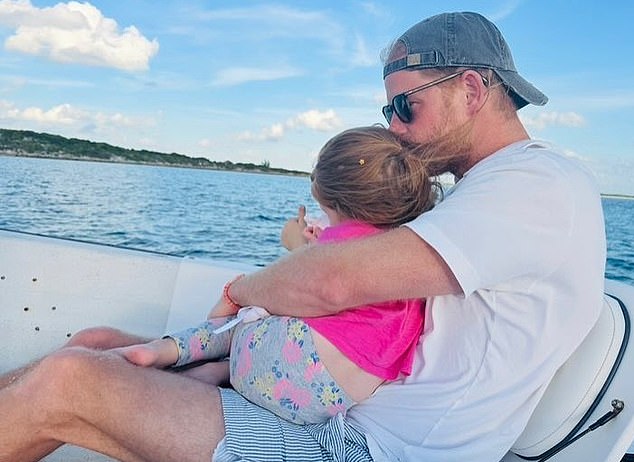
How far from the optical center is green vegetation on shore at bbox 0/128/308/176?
2945cm

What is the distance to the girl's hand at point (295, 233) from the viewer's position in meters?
1.99

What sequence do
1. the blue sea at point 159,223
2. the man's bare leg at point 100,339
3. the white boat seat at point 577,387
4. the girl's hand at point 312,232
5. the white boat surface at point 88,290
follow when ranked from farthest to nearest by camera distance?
the blue sea at point 159,223 → the white boat surface at point 88,290 → the man's bare leg at point 100,339 → the girl's hand at point 312,232 → the white boat seat at point 577,387

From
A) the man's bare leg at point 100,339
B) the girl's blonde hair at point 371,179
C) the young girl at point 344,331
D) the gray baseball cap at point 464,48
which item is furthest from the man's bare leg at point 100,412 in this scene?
the gray baseball cap at point 464,48

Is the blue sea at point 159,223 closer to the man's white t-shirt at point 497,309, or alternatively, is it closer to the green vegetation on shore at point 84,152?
the man's white t-shirt at point 497,309

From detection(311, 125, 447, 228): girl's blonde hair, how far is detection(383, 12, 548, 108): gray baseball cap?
0.23 metres

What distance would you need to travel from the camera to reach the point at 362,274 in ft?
4.69

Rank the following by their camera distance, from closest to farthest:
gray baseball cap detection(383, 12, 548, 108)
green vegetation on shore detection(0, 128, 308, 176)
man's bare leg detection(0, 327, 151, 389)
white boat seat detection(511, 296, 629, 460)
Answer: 1. white boat seat detection(511, 296, 629, 460)
2. gray baseball cap detection(383, 12, 548, 108)
3. man's bare leg detection(0, 327, 151, 389)
4. green vegetation on shore detection(0, 128, 308, 176)

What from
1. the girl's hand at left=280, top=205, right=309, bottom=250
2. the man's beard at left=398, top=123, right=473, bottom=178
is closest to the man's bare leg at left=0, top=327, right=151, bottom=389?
the girl's hand at left=280, top=205, right=309, bottom=250

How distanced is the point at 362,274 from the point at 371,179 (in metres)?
0.26

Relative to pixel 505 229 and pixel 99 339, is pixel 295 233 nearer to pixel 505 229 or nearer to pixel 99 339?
pixel 99 339

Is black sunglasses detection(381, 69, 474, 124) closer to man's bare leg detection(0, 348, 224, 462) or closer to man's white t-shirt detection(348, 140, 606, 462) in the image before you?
man's white t-shirt detection(348, 140, 606, 462)

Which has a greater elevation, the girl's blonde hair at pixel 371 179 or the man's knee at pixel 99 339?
the girl's blonde hair at pixel 371 179

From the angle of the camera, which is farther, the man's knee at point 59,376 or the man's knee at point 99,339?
the man's knee at point 99,339

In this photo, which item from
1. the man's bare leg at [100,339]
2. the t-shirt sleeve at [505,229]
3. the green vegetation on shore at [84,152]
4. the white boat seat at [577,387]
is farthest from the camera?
the green vegetation on shore at [84,152]
